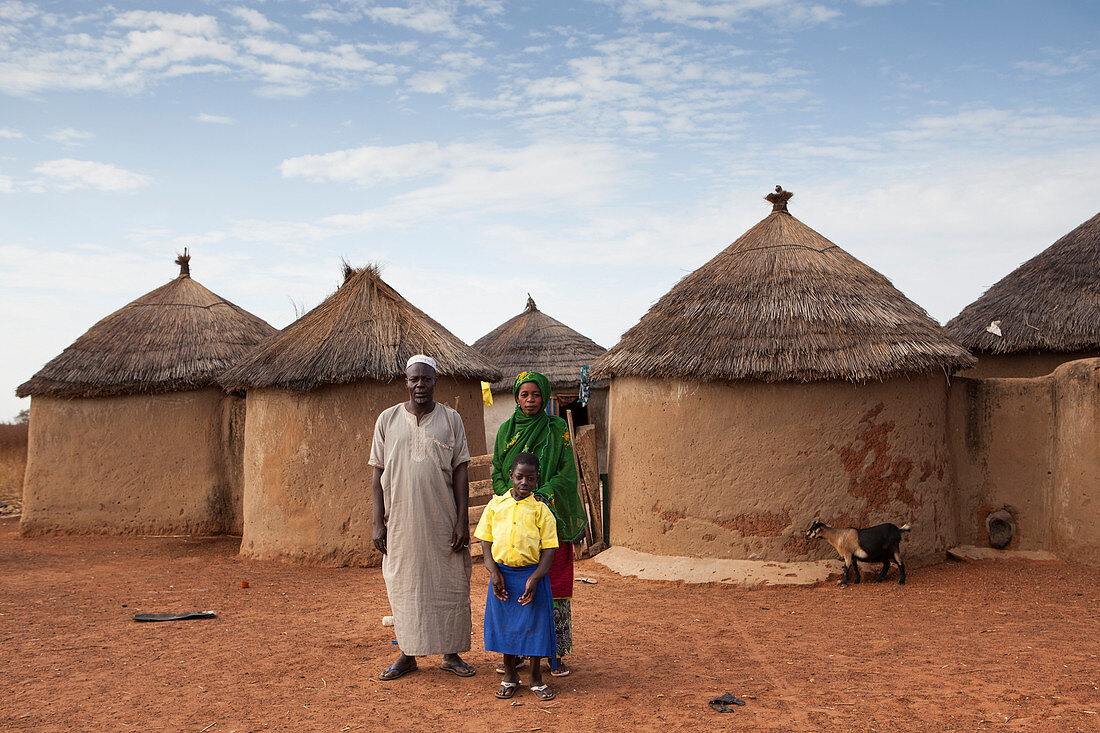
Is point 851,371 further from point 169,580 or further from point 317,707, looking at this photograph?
point 169,580

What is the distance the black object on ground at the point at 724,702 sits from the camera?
3.90 m

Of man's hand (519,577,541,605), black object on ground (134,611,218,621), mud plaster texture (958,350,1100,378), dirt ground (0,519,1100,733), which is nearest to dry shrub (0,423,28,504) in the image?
dirt ground (0,519,1100,733)

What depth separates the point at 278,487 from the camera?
859cm

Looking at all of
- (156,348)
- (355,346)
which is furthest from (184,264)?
(355,346)

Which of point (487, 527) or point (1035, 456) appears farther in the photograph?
point (1035, 456)

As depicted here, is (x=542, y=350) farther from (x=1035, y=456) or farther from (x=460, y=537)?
(x=460, y=537)

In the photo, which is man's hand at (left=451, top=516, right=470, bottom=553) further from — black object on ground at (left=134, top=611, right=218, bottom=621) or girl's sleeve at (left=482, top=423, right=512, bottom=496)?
black object on ground at (left=134, top=611, right=218, bottom=621)

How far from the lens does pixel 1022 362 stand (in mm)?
9984

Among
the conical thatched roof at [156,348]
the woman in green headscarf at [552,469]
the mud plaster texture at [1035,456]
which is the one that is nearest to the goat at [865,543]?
the mud plaster texture at [1035,456]

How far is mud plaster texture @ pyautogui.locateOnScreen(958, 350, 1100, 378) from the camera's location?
9.59 metres

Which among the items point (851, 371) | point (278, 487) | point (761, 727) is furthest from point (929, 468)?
point (278, 487)

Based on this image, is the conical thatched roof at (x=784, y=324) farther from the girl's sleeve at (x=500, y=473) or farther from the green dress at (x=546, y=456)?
the girl's sleeve at (x=500, y=473)

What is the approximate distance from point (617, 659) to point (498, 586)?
1.21 metres

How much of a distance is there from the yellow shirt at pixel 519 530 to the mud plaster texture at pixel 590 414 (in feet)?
37.6
